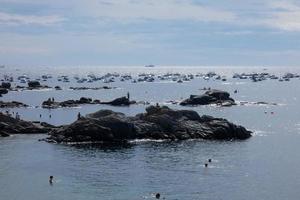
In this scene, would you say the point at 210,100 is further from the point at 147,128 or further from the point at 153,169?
the point at 153,169

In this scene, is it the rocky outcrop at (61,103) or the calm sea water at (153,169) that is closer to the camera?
the calm sea water at (153,169)

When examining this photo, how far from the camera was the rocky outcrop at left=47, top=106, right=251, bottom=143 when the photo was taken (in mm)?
104688

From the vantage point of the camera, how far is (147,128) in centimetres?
11038

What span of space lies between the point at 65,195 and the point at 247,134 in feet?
192

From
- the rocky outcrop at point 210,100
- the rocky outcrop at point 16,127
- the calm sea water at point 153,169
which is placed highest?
the rocky outcrop at point 210,100

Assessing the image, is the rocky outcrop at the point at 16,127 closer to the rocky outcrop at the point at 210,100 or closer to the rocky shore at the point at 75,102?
the rocky shore at the point at 75,102

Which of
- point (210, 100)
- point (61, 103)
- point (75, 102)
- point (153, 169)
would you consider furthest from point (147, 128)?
point (75, 102)

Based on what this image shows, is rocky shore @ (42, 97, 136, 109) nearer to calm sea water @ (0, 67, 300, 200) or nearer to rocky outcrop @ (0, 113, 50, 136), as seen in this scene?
Answer: rocky outcrop @ (0, 113, 50, 136)

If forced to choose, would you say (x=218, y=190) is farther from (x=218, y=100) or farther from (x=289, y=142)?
(x=218, y=100)

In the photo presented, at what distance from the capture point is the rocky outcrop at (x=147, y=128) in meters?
105

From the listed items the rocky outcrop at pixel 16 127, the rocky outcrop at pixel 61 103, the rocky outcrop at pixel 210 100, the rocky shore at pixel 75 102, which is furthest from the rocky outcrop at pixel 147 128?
the rocky outcrop at pixel 210 100

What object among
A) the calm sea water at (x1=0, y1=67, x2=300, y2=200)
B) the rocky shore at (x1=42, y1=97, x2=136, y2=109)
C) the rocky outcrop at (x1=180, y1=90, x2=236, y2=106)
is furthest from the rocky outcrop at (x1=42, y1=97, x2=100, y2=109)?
the calm sea water at (x1=0, y1=67, x2=300, y2=200)

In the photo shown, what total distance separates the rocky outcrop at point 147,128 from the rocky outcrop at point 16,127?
6575 mm

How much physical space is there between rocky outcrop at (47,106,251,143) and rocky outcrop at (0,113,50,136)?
6575 millimetres
